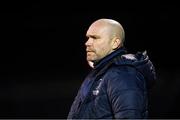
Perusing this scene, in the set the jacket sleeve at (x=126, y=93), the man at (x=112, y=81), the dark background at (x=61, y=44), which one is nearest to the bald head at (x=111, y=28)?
the man at (x=112, y=81)

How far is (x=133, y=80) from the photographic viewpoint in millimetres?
2135

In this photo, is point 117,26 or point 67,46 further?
point 67,46

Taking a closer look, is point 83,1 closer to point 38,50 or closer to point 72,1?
point 72,1

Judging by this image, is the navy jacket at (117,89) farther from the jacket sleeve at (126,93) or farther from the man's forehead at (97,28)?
the man's forehead at (97,28)

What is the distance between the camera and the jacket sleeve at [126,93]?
207cm

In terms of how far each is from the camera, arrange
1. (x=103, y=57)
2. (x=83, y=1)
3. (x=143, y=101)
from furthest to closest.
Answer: (x=83, y=1) → (x=103, y=57) → (x=143, y=101)

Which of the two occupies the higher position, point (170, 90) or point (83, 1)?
point (83, 1)

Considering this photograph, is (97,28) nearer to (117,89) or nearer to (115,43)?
(115,43)

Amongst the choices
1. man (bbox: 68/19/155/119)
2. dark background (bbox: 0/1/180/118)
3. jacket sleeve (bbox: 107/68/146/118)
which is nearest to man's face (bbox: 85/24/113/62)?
man (bbox: 68/19/155/119)

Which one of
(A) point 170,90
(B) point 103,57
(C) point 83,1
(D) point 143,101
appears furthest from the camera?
(C) point 83,1

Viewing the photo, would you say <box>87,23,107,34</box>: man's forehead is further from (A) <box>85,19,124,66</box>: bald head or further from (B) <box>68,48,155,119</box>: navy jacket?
(B) <box>68,48,155,119</box>: navy jacket

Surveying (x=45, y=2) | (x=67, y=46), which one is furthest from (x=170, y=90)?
(x=45, y=2)

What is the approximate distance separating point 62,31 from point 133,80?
446 cm

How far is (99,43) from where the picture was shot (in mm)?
2279
